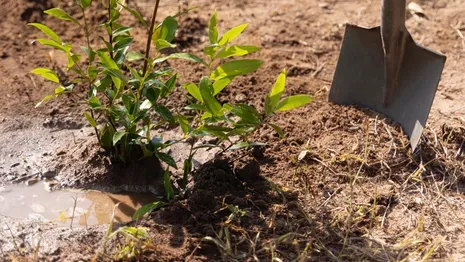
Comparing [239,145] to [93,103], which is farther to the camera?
[239,145]

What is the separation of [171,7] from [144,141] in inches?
60.3

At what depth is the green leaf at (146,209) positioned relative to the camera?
2.90 meters

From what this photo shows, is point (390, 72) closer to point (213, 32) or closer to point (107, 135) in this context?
point (213, 32)

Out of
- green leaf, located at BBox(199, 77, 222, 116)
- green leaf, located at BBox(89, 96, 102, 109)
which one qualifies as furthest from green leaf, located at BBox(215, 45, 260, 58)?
green leaf, located at BBox(89, 96, 102, 109)

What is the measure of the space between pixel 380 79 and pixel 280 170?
727 mm

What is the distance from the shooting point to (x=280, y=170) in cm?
331

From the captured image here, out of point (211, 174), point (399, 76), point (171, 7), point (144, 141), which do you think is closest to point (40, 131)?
point (144, 141)

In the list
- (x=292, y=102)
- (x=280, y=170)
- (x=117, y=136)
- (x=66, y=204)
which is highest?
(x=292, y=102)

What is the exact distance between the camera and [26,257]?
2752 millimetres

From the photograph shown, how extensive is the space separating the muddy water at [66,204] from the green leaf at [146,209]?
16 centimetres

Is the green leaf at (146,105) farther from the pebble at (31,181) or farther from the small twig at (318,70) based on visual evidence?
the small twig at (318,70)

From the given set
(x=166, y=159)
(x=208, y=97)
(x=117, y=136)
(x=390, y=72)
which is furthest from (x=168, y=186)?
(x=390, y=72)

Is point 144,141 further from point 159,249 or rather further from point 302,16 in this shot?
point 302,16

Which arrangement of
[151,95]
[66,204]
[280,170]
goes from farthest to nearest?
[280,170] < [66,204] < [151,95]
